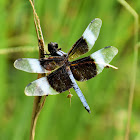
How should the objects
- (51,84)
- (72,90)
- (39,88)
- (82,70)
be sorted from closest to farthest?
(39,88)
(51,84)
(82,70)
(72,90)

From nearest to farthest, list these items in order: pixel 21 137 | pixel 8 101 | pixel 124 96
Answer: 1. pixel 21 137
2. pixel 8 101
3. pixel 124 96

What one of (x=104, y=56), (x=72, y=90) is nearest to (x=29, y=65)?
(x=104, y=56)

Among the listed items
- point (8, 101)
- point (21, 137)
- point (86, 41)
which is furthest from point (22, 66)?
point (8, 101)

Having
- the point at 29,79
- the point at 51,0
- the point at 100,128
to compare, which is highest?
the point at 51,0

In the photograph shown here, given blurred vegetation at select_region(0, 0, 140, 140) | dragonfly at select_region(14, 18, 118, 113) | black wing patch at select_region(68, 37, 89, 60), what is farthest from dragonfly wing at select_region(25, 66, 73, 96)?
blurred vegetation at select_region(0, 0, 140, 140)

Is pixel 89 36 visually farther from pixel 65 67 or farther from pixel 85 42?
pixel 65 67

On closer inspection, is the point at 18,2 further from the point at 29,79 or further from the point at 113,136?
the point at 113,136

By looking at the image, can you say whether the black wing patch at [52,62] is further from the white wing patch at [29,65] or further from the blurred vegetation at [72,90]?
the blurred vegetation at [72,90]
